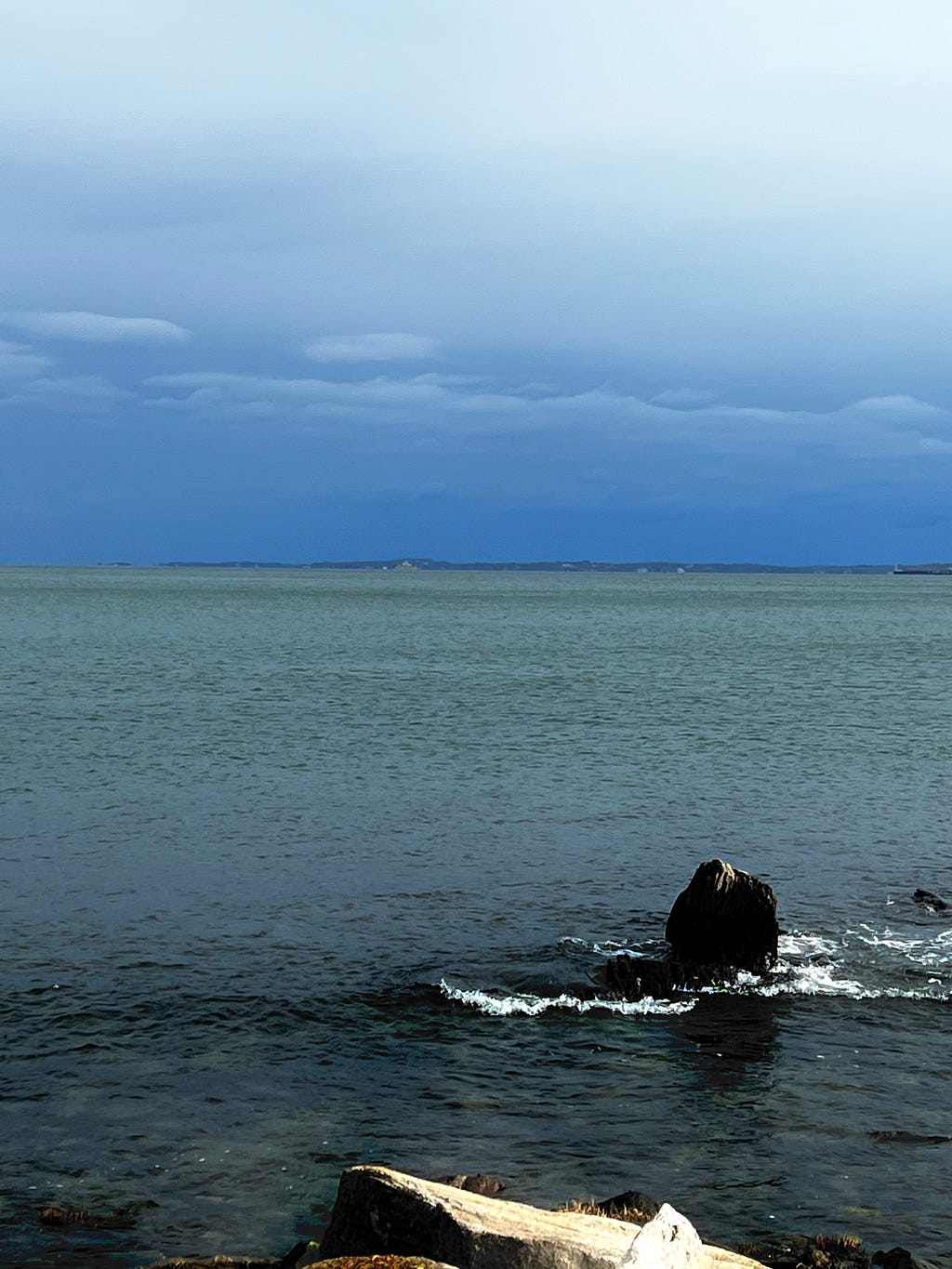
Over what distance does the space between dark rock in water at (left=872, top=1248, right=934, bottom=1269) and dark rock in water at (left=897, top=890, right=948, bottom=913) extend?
13.4m

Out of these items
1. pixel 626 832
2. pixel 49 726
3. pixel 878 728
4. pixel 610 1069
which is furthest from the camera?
pixel 878 728

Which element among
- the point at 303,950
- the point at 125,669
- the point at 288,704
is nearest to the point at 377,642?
the point at 125,669

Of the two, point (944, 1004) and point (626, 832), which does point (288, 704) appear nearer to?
point (626, 832)

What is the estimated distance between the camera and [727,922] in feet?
66.3

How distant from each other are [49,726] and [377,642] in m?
62.9

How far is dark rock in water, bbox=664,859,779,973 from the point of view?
20062 millimetres

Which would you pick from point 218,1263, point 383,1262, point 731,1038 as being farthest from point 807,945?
point 383,1262

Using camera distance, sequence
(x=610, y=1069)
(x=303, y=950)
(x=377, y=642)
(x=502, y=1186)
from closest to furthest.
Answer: (x=502, y=1186) → (x=610, y=1069) → (x=303, y=950) → (x=377, y=642)

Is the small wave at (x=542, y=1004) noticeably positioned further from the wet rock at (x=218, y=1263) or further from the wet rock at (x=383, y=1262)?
the wet rock at (x=383, y=1262)

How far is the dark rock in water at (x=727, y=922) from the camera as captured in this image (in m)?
20.1

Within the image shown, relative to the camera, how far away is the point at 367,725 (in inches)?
2030

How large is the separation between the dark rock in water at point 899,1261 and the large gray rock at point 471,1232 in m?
2.56

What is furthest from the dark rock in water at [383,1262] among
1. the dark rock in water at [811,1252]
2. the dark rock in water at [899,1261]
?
the dark rock in water at [899,1261]

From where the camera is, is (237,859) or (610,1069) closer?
(610,1069)
